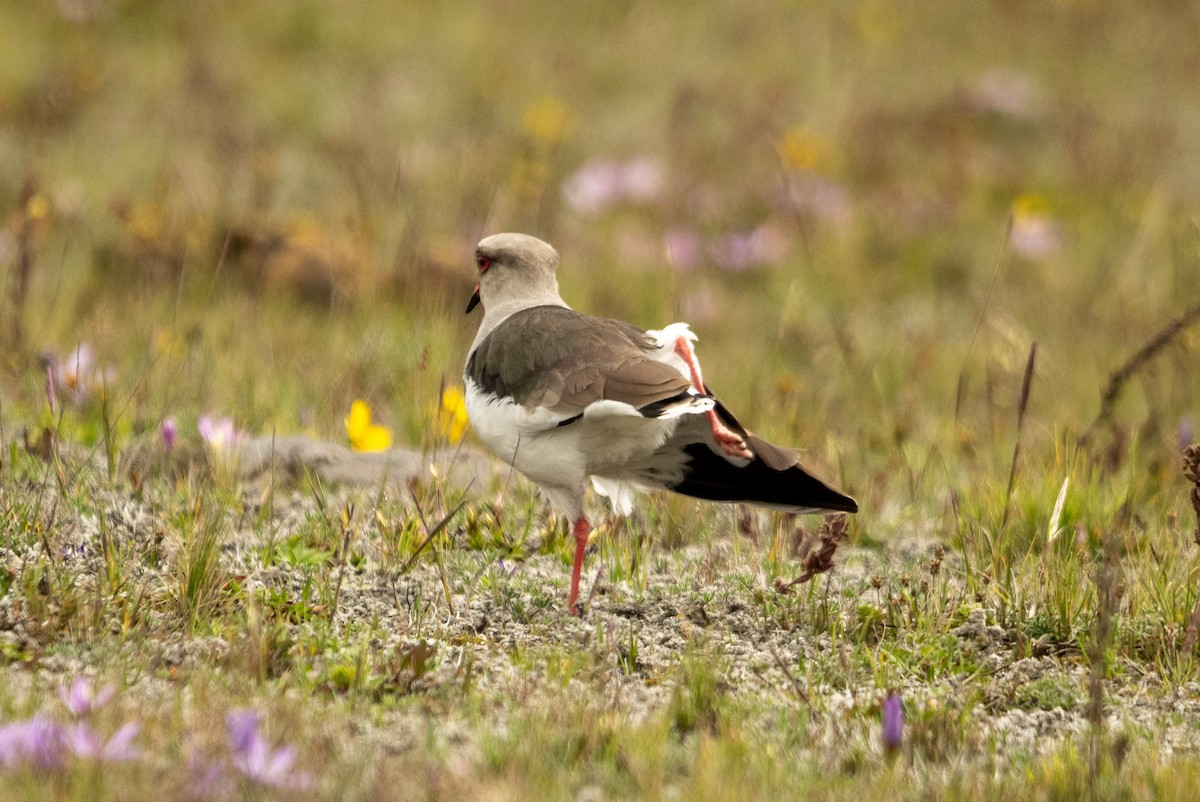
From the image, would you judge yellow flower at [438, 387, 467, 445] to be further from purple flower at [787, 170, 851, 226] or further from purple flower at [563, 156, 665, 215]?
purple flower at [787, 170, 851, 226]

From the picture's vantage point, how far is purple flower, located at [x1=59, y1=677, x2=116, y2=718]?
2719 millimetres

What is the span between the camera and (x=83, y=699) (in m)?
Answer: 2.72

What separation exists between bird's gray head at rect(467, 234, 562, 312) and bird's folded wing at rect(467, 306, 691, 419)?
27 centimetres

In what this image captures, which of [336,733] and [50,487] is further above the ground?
[50,487]

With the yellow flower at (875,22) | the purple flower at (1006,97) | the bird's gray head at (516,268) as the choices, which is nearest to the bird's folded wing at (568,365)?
the bird's gray head at (516,268)

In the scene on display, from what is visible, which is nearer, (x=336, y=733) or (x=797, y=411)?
(x=336, y=733)

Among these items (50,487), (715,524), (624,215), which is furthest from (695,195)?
(50,487)

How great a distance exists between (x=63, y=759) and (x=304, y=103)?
8.10 metres

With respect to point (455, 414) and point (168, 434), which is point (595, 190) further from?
point (168, 434)

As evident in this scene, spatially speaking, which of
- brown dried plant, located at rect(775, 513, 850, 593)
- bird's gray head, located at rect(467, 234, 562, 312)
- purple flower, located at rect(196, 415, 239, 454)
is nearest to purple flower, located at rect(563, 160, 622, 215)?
bird's gray head, located at rect(467, 234, 562, 312)

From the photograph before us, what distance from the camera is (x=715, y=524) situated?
4.56 meters

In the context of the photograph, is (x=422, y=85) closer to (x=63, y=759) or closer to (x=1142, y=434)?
(x=1142, y=434)

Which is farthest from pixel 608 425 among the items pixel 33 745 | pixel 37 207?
pixel 37 207

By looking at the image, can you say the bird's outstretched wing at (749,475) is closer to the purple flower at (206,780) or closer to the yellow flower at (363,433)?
the yellow flower at (363,433)
